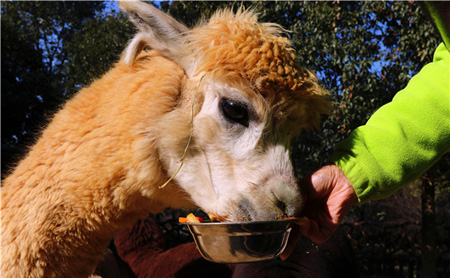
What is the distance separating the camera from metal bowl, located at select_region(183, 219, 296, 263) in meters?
1.44

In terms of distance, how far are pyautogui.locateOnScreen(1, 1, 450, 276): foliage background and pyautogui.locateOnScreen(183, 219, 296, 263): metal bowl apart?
148 centimetres

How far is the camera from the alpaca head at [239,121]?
1789 mm

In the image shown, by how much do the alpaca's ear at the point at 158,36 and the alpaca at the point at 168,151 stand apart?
3cm

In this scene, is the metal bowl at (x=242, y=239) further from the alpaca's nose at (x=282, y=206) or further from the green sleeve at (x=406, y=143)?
the green sleeve at (x=406, y=143)

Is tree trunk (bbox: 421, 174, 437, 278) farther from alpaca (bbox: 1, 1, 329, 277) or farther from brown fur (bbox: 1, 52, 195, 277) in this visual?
brown fur (bbox: 1, 52, 195, 277)

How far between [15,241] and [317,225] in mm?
1379

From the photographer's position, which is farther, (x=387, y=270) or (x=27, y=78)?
(x=27, y=78)

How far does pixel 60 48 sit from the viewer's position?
12.7 m

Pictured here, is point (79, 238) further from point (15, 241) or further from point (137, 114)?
point (137, 114)

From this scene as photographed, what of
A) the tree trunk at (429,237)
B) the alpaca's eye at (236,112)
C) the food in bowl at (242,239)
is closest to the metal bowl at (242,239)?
the food in bowl at (242,239)

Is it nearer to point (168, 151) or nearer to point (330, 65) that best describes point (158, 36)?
point (168, 151)

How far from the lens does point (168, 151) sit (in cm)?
195

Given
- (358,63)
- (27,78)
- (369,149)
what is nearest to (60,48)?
(27,78)

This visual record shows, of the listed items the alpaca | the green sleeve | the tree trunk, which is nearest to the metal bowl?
the alpaca
